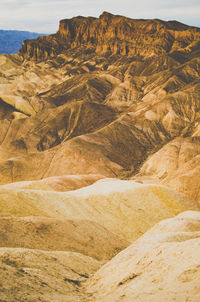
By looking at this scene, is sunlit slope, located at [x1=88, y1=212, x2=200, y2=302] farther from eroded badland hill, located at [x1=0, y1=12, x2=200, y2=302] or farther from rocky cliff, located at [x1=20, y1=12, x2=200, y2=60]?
rocky cliff, located at [x1=20, y1=12, x2=200, y2=60]

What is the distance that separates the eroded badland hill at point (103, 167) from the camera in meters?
13.5

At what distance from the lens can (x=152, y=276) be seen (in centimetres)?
1260

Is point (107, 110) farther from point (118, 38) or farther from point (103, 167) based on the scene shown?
point (118, 38)

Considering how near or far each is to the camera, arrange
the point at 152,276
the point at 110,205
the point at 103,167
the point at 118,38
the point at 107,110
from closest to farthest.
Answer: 1. the point at 152,276
2. the point at 110,205
3. the point at 103,167
4. the point at 107,110
5. the point at 118,38

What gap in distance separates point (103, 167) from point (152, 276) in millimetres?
48578

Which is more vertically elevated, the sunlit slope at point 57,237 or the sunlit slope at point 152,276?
the sunlit slope at point 152,276

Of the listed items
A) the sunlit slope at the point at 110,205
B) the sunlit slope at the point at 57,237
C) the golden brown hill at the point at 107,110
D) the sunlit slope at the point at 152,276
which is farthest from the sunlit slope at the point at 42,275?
the golden brown hill at the point at 107,110

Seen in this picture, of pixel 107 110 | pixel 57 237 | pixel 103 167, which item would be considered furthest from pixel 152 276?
pixel 107 110

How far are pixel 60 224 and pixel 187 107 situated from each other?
66860mm

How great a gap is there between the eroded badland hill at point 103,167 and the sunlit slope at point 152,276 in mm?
60

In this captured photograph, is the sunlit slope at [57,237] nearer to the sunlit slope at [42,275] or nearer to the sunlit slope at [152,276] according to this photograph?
the sunlit slope at [42,275]

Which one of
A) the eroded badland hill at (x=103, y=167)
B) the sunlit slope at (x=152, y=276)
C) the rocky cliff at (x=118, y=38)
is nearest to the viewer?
the sunlit slope at (x=152, y=276)

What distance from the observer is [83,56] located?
158 metres

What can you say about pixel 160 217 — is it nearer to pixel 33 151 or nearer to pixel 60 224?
pixel 60 224
